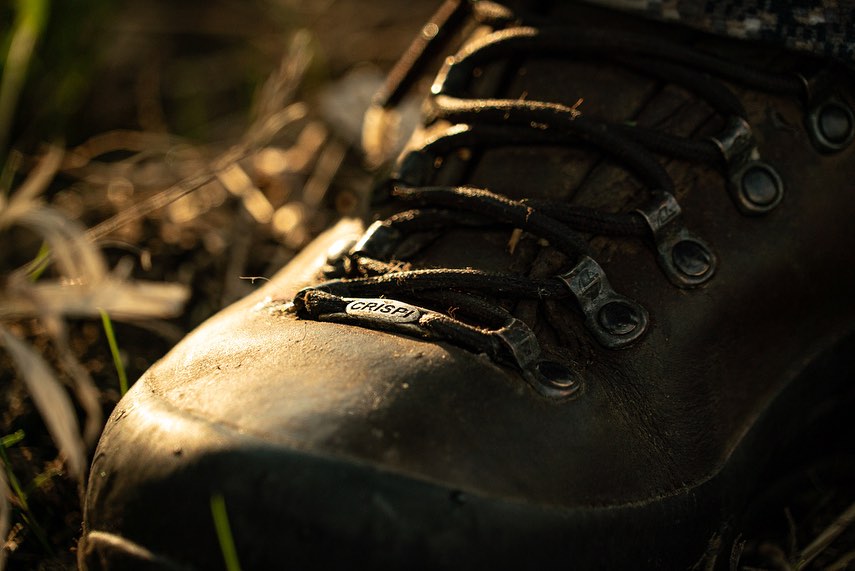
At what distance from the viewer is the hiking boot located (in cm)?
83

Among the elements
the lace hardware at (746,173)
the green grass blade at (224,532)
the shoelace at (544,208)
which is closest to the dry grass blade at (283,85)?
the shoelace at (544,208)

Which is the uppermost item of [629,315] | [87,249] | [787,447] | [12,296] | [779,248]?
[779,248]

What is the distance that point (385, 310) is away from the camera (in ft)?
3.30

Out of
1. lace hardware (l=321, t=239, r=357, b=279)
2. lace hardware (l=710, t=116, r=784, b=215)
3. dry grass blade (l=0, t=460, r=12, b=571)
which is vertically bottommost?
dry grass blade (l=0, t=460, r=12, b=571)

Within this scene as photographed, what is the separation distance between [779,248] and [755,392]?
0.18 metres

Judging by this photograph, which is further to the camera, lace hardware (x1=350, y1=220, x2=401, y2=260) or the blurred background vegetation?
the blurred background vegetation

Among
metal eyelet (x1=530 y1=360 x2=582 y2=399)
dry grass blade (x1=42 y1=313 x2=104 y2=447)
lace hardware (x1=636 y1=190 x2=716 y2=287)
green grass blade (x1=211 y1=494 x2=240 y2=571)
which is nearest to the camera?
green grass blade (x1=211 y1=494 x2=240 y2=571)

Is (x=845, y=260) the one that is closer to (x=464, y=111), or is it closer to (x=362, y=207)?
(x=464, y=111)

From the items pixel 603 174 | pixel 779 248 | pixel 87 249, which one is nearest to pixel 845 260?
pixel 779 248

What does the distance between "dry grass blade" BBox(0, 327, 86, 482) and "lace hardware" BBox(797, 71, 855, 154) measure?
38.6 inches

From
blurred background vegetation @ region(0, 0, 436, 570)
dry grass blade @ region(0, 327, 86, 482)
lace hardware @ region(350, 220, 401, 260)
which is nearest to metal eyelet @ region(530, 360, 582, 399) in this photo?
lace hardware @ region(350, 220, 401, 260)

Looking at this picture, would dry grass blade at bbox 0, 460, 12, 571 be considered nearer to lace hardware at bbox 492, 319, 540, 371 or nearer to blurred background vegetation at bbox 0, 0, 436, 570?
blurred background vegetation at bbox 0, 0, 436, 570

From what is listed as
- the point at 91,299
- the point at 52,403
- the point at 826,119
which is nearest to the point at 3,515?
the point at 52,403

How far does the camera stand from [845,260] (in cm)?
118
